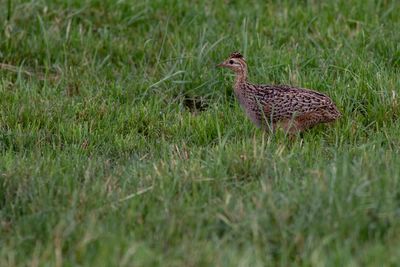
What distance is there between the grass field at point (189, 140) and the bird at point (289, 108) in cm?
13

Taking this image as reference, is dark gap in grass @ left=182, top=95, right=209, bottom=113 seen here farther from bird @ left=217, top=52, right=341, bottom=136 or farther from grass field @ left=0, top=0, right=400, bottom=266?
bird @ left=217, top=52, right=341, bottom=136

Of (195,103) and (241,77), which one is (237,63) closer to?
(241,77)

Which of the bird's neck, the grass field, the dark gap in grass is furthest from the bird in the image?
the dark gap in grass

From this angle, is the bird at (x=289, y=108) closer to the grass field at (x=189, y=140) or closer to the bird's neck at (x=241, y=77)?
the grass field at (x=189, y=140)

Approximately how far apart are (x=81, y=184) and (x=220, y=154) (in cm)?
100

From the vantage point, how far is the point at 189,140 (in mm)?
7973

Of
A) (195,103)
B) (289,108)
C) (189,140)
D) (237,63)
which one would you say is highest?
(237,63)

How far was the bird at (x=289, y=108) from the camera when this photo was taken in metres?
7.94

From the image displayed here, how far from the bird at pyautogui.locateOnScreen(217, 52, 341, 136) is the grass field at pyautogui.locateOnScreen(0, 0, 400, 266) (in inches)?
5.3

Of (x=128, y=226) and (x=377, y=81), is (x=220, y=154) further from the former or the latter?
(x=377, y=81)

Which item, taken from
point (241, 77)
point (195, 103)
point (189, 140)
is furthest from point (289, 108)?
point (195, 103)

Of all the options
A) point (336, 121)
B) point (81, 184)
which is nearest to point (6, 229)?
point (81, 184)

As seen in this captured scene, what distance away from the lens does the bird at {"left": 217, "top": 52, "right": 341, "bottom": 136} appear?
7941mm

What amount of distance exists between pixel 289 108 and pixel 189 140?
34.5 inches
